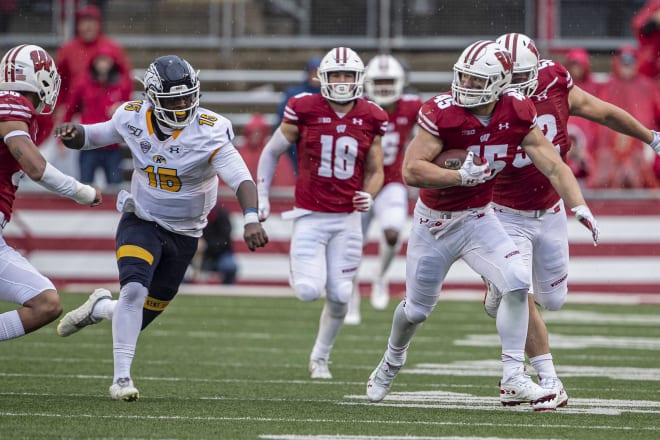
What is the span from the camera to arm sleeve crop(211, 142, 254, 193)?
679 cm

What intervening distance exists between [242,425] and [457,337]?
192 inches

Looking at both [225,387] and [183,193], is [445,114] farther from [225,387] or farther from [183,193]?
[225,387]

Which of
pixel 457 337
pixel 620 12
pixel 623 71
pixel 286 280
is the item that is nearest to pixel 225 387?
pixel 457 337

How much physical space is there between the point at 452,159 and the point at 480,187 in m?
0.31

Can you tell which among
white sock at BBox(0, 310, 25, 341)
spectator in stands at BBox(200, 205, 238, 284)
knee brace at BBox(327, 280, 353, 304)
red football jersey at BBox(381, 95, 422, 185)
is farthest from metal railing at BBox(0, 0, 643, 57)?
white sock at BBox(0, 310, 25, 341)

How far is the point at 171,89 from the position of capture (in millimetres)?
6660

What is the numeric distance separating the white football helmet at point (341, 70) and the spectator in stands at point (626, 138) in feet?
22.4

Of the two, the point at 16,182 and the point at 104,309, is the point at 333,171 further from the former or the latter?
the point at 16,182

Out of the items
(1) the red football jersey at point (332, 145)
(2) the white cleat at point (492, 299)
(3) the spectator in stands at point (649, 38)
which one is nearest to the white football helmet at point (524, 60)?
(2) the white cleat at point (492, 299)

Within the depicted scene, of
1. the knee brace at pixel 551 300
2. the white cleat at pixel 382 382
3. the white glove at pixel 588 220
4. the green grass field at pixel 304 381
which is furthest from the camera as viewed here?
the knee brace at pixel 551 300

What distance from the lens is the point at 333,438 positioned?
17.7ft

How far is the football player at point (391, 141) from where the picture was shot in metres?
11.0

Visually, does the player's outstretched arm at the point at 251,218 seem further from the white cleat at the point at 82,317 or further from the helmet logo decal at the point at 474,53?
the helmet logo decal at the point at 474,53

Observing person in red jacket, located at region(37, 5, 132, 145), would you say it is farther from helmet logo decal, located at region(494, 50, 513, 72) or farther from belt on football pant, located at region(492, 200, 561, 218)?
helmet logo decal, located at region(494, 50, 513, 72)
